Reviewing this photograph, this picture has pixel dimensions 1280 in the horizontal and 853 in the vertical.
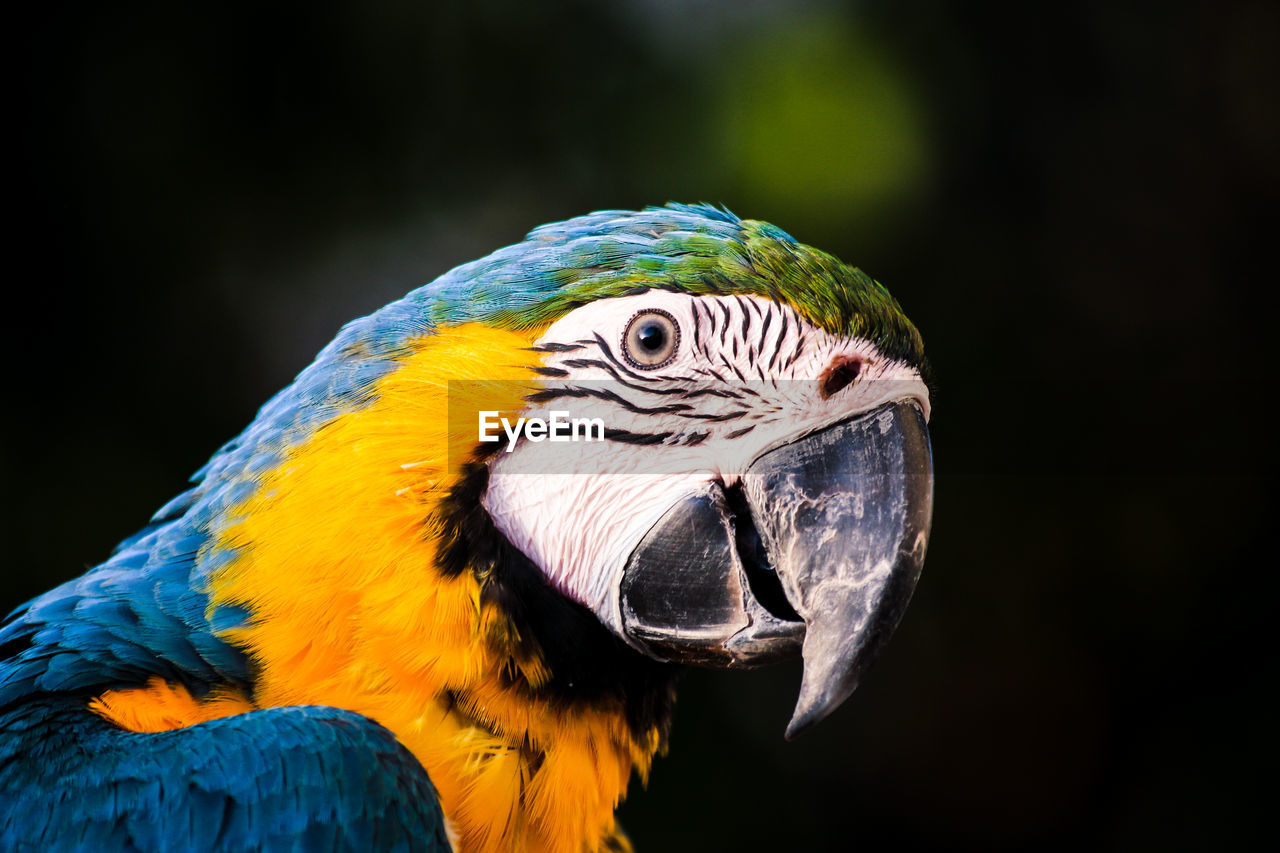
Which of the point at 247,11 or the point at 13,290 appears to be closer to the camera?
the point at 13,290

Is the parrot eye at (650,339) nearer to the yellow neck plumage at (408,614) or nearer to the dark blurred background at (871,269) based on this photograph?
the yellow neck plumage at (408,614)

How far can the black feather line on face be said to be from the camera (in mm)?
958

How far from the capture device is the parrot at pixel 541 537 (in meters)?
0.93

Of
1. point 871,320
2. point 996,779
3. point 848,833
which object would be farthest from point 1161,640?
point 871,320

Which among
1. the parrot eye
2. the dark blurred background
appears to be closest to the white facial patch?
the parrot eye

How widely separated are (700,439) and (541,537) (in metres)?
0.19

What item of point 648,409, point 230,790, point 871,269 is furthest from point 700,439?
point 871,269

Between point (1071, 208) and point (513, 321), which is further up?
point (1071, 208)

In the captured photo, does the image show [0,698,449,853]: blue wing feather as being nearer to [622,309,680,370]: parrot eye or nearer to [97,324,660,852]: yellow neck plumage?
[97,324,660,852]: yellow neck plumage

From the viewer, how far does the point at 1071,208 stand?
259 centimetres

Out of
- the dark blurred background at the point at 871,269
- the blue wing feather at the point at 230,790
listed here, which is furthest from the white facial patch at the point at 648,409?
the dark blurred background at the point at 871,269

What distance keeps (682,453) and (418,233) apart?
1678mm

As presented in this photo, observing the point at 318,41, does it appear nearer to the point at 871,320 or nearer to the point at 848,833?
the point at 871,320

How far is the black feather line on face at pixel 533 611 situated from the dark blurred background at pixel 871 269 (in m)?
1.51
